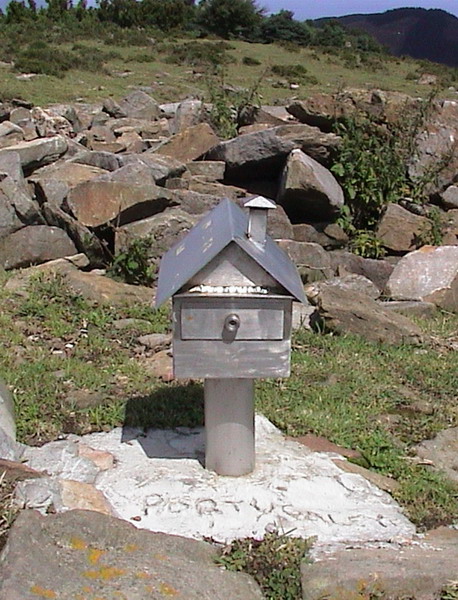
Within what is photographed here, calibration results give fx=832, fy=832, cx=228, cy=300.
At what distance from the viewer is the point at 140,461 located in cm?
378

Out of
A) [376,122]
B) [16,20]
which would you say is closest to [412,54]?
[16,20]

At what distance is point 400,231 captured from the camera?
25.7 feet

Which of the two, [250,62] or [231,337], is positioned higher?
[250,62]

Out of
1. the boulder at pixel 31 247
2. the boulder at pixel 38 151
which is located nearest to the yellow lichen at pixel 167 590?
the boulder at pixel 31 247

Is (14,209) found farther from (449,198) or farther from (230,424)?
(449,198)

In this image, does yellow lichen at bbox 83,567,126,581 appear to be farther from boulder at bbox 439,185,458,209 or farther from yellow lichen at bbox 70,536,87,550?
boulder at bbox 439,185,458,209

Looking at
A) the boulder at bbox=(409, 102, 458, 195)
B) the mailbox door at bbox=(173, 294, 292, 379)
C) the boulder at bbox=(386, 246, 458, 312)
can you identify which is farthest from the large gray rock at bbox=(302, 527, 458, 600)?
the boulder at bbox=(409, 102, 458, 195)

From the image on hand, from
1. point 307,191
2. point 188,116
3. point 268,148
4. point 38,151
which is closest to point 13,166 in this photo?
point 38,151

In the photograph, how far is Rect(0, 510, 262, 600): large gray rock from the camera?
2.53 metres

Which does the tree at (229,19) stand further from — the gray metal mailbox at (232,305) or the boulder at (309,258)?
the gray metal mailbox at (232,305)

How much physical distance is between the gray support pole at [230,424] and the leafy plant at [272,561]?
0.56 meters

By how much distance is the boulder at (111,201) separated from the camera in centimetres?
684

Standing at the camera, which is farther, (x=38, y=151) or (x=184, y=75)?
(x=184, y=75)

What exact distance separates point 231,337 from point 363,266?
164 inches
